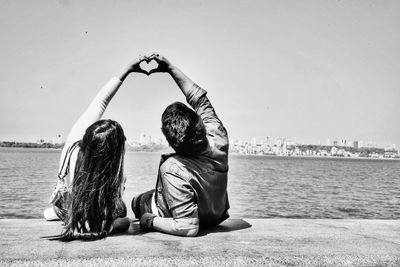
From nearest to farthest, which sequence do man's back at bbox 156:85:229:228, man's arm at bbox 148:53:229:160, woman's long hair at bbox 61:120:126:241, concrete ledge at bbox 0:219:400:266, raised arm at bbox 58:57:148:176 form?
concrete ledge at bbox 0:219:400:266 < woman's long hair at bbox 61:120:126:241 < man's back at bbox 156:85:229:228 < man's arm at bbox 148:53:229:160 < raised arm at bbox 58:57:148:176

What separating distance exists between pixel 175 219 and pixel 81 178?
820 millimetres

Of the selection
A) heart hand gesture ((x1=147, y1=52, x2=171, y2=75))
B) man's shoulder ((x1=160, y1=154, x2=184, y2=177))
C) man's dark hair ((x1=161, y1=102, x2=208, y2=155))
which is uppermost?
heart hand gesture ((x1=147, y1=52, x2=171, y2=75))

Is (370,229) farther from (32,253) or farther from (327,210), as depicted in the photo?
(327,210)

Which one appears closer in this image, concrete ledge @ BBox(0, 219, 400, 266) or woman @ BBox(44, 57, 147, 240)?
concrete ledge @ BBox(0, 219, 400, 266)

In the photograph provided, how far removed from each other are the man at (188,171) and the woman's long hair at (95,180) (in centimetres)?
38

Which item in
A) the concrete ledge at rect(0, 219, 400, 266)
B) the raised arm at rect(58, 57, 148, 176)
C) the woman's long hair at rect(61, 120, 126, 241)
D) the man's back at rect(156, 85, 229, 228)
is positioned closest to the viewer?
the concrete ledge at rect(0, 219, 400, 266)

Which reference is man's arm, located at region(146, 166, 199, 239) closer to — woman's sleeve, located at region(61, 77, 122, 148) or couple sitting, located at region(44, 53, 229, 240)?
couple sitting, located at region(44, 53, 229, 240)

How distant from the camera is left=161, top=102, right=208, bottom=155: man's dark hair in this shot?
11.6 ft

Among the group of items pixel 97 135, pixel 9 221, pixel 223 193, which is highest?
pixel 97 135

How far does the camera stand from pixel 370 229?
4391 mm

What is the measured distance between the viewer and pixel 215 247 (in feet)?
10.8

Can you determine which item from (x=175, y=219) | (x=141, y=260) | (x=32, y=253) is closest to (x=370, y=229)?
(x=175, y=219)

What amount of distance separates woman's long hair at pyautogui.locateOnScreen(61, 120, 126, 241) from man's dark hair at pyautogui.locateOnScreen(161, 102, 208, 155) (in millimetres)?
384

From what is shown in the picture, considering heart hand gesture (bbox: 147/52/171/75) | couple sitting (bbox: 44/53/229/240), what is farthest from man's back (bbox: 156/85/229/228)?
heart hand gesture (bbox: 147/52/171/75)
